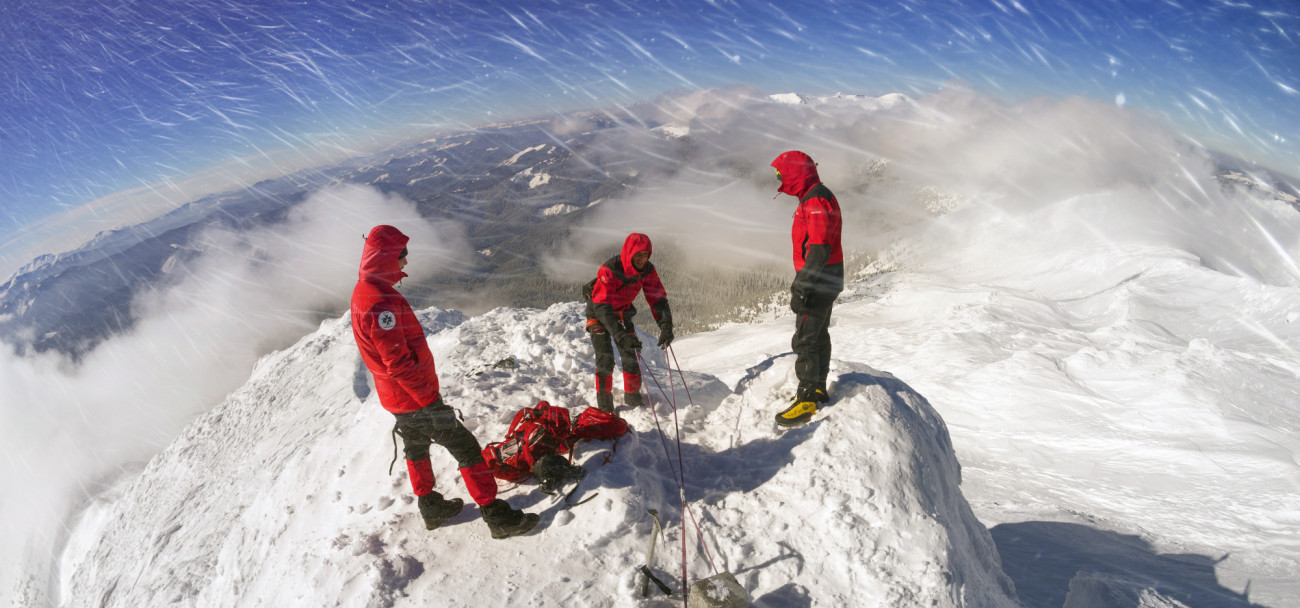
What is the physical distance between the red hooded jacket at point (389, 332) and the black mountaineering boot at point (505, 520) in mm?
1078

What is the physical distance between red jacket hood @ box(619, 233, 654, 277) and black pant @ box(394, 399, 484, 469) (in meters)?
2.74

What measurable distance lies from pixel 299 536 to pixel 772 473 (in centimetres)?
494

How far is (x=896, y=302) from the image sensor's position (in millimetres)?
24391

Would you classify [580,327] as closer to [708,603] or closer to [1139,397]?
[708,603]

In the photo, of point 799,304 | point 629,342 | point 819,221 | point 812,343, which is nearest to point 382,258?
point 629,342

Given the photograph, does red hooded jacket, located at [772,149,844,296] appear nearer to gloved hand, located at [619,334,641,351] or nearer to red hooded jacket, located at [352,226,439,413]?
gloved hand, located at [619,334,641,351]

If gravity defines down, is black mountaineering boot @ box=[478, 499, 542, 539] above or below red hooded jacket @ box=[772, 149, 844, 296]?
below

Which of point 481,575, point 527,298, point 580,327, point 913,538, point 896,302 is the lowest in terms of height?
point 527,298

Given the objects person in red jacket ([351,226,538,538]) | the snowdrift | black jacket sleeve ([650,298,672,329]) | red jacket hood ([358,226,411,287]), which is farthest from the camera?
black jacket sleeve ([650,298,672,329])

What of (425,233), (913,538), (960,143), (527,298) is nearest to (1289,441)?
(913,538)

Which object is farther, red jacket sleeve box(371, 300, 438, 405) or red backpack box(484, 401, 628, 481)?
red backpack box(484, 401, 628, 481)

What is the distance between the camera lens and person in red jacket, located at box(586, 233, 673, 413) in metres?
6.11

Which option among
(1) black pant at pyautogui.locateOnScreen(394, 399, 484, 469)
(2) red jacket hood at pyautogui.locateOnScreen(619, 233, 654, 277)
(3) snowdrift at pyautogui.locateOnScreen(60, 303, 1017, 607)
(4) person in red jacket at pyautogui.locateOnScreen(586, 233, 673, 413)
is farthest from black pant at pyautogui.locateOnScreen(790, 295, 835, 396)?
(1) black pant at pyautogui.locateOnScreen(394, 399, 484, 469)

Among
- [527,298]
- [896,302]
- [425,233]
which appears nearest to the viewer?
[896,302]
